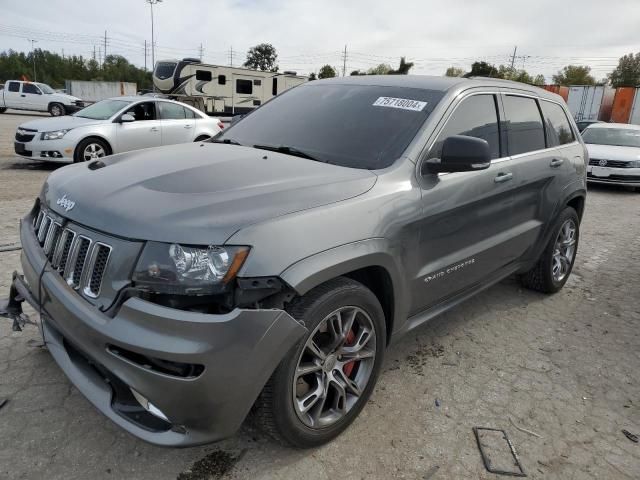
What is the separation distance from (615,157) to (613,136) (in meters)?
1.53

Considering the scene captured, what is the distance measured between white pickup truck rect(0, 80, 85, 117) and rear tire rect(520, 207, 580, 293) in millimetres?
29016

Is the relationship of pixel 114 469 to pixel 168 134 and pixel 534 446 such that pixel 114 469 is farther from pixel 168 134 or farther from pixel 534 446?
pixel 168 134

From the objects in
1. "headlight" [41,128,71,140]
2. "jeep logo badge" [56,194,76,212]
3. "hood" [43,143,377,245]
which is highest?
"hood" [43,143,377,245]

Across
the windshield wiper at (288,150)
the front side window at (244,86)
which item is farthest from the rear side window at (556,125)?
the front side window at (244,86)

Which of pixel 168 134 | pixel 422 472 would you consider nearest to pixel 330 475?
pixel 422 472

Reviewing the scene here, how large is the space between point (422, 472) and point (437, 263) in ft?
3.72

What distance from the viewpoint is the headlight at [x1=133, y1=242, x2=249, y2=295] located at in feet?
→ 6.34

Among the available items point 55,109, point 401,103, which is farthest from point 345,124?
point 55,109

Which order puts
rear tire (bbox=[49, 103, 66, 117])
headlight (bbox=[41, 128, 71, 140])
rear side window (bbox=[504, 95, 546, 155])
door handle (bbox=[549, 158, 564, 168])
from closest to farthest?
rear side window (bbox=[504, 95, 546, 155])
door handle (bbox=[549, 158, 564, 168])
headlight (bbox=[41, 128, 71, 140])
rear tire (bbox=[49, 103, 66, 117])

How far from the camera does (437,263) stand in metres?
2.94

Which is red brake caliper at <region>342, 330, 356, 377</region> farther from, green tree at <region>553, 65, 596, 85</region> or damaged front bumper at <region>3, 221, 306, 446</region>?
green tree at <region>553, 65, 596, 85</region>

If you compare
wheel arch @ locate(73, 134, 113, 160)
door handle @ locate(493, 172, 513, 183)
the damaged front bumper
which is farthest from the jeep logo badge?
wheel arch @ locate(73, 134, 113, 160)

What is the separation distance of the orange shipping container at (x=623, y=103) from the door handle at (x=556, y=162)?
102 ft

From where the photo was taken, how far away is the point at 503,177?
345cm
